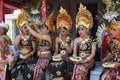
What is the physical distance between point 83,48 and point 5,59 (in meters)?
1.33

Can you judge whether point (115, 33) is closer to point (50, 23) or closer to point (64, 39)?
point (64, 39)

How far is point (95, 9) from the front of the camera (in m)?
8.57

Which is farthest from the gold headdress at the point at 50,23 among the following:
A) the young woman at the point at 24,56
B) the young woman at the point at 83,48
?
the young woman at the point at 83,48

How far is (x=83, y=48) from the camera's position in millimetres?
4520

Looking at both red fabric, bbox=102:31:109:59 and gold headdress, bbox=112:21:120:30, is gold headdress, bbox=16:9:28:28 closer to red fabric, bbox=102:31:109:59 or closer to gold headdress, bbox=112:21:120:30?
red fabric, bbox=102:31:109:59

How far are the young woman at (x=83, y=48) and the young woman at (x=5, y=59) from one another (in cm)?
112

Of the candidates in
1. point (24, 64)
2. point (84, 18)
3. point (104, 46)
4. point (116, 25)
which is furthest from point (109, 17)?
point (24, 64)

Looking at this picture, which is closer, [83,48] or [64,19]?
[83,48]

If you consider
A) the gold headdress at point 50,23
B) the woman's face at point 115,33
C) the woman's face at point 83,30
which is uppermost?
the gold headdress at point 50,23

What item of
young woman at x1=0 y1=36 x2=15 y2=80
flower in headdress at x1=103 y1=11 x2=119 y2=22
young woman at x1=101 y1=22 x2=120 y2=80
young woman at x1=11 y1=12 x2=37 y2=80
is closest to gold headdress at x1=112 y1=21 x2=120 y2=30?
young woman at x1=101 y1=22 x2=120 y2=80

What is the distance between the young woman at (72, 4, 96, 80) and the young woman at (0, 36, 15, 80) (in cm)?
112

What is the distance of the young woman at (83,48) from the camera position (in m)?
4.41

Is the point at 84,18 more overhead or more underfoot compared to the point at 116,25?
more overhead

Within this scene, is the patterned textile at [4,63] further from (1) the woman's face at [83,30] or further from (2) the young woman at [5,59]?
(1) the woman's face at [83,30]
